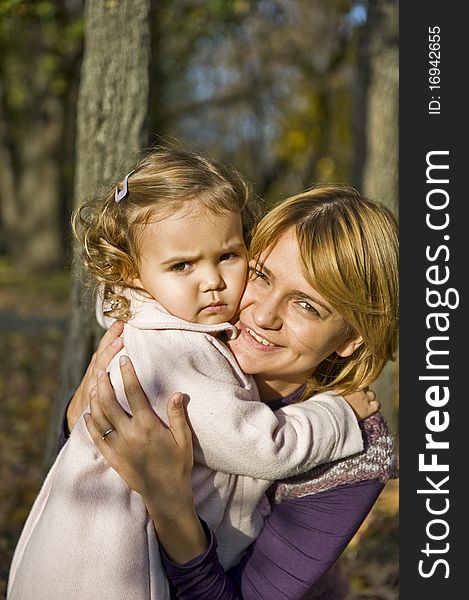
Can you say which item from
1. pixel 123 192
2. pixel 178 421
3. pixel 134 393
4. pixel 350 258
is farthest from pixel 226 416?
pixel 123 192

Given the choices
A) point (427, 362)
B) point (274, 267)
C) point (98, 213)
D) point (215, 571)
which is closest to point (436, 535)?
point (427, 362)

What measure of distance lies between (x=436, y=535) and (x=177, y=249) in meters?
1.17

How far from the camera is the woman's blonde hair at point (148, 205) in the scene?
250 centimetres

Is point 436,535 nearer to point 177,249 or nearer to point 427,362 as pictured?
point 427,362

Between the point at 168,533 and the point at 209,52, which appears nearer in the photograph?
the point at 168,533

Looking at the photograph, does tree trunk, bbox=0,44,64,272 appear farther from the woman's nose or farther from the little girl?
the woman's nose

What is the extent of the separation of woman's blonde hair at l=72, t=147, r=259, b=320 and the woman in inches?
5.1

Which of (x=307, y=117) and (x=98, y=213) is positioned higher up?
(x=307, y=117)

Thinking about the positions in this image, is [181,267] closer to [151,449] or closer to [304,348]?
[304,348]

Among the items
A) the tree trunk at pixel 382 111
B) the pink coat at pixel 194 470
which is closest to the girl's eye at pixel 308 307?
the pink coat at pixel 194 470

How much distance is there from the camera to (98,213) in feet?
8.91

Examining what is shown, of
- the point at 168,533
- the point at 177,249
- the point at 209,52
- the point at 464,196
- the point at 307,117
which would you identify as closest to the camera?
the point at 168,533

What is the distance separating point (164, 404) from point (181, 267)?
0.43 meters

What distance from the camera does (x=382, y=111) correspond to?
6.34 m
